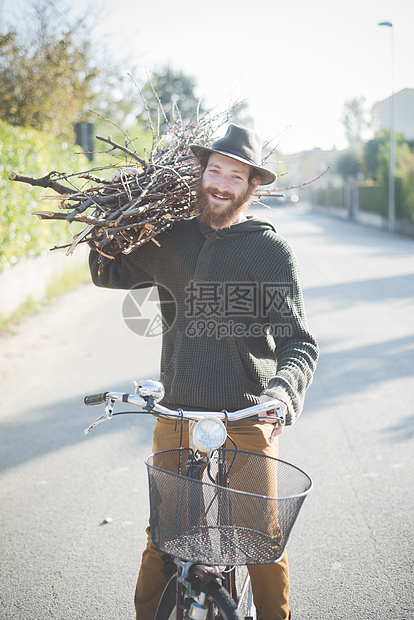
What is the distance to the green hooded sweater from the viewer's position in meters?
2.65

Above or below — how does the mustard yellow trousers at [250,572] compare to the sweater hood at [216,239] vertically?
below

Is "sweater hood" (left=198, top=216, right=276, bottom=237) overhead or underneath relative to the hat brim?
underneath

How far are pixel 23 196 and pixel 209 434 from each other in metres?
9.81

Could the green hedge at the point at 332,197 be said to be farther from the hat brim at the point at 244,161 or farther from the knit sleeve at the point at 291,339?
the knit sleeve at the point at 291,339

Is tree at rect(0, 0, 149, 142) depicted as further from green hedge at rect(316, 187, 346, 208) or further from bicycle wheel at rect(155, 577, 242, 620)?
green hedge at rect(316, 187, 346, 208)

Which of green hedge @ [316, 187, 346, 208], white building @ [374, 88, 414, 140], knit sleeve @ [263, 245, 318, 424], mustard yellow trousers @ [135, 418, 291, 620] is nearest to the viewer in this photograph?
knit sleeve @ [263, 245, 318, 424]

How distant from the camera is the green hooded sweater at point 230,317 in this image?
Result: 265 centimetres

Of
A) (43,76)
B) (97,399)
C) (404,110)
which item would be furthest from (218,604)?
(404,110)

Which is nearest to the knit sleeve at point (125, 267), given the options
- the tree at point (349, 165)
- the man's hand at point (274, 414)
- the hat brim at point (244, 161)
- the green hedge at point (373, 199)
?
the hat brim at point (244, 161)

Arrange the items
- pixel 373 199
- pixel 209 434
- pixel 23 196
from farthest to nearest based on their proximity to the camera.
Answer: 1. pixel 373 199
2. pixel 23 196
3. pixel 209 434

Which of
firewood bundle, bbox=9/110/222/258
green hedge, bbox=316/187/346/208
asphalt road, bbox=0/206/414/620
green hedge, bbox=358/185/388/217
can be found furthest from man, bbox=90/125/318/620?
green hedge, bbox=316/187/346/208

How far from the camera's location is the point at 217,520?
7.10 ft

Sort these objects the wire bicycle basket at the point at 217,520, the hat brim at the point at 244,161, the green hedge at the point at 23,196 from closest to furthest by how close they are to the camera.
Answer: the wire bicycle basket at the point at 217,520, the hat brim at the point at 244,161, the green hedge at the point at 23,196

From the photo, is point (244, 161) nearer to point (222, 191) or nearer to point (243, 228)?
point (222, 191)
